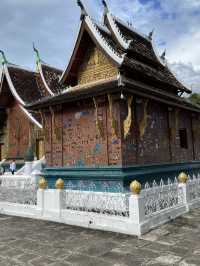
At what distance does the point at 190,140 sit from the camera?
558 inches

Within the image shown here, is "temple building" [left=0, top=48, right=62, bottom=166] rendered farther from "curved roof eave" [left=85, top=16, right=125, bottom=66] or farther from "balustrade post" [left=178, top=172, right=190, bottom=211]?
"balustrade post" [left=178, top=172, right=190, bottom=211]

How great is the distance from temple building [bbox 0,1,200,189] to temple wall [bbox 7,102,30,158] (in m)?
7.92

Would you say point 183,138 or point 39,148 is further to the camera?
point 39,148

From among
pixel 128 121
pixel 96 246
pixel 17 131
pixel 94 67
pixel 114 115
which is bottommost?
pixel 96 246

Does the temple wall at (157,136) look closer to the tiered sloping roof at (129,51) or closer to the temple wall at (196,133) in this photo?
the temple wall at (196,133)

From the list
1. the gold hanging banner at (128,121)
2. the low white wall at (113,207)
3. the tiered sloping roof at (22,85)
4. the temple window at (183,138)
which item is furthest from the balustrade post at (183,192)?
the tiered sloping roof at (22,85)

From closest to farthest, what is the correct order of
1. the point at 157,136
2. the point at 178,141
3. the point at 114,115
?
the point at 114,115 < the point at 157,136 < the point at 178,141

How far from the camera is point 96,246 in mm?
5629

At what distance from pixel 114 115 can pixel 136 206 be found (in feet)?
13.7

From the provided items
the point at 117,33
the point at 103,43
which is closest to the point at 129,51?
the point at 117,33

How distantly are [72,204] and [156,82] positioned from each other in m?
6.99

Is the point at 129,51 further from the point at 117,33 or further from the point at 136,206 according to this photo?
the point at 136,206

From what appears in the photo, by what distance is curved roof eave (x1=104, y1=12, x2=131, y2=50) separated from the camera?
39.1 feet

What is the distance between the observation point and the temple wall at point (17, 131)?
1994 cm
